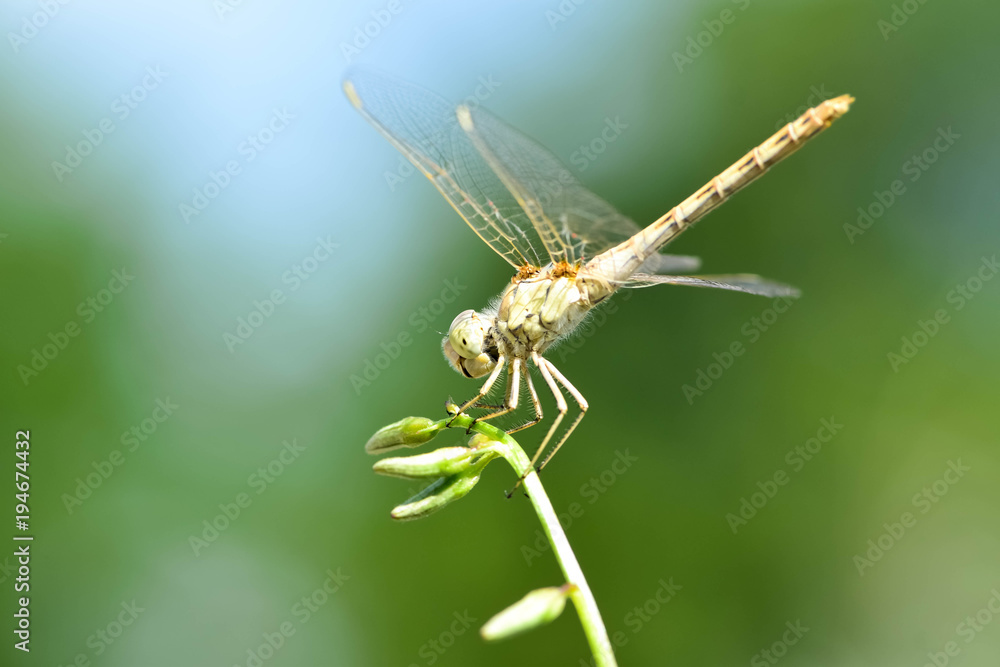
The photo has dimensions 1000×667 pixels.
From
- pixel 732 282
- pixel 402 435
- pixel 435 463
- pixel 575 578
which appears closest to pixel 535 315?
pixel 732 282

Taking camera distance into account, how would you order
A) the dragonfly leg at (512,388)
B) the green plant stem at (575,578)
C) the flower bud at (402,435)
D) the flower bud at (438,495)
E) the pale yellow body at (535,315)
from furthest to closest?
1. the pale yellow body at (535,315)
2. the dragonfly leg at (512,388)
3. the flower bud at (402,435)
4. the flower bud at (438,495)
5. the green plant stem at (575,578)

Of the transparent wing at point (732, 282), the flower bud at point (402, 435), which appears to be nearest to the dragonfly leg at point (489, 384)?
the transparent wing at point (732, 282)

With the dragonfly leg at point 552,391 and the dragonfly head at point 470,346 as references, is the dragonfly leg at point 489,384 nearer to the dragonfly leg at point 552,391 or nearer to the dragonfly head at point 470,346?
the dragonfly head at point 470,346

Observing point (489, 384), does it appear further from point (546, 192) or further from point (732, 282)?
point (732, 282)

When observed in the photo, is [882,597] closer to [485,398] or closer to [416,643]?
[416,643]

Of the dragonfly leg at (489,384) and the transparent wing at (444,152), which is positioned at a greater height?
the transparent wing at (444,152)

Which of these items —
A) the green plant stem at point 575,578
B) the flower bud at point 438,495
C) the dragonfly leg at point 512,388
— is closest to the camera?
the green plant stem at point 575,578

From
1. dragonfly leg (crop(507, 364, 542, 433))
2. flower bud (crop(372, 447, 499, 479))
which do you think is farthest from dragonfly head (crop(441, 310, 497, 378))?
flower bud (crop(372, 447, 499, 479))

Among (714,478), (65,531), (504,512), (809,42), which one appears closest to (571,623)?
(504,512)
